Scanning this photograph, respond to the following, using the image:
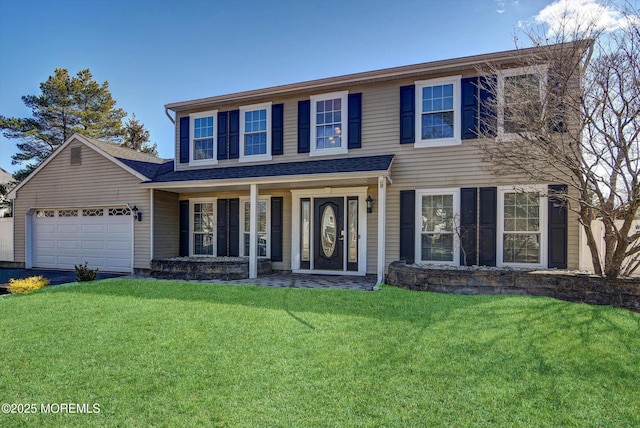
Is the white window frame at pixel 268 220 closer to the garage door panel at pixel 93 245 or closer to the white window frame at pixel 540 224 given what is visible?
the garage door panel at pixel 93 245

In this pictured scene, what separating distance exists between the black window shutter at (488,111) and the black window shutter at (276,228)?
18.5 ft

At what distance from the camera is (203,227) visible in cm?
1127

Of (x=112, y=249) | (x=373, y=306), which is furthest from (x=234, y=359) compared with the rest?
(x=112, y=249)

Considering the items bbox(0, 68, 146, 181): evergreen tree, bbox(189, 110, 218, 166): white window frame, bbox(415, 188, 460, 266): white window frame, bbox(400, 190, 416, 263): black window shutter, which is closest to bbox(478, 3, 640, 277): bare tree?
bbox(415, 188, 460, 266): white window frame

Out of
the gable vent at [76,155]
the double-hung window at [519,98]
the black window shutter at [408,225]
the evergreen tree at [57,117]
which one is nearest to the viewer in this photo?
the double-hung window at [519,98]

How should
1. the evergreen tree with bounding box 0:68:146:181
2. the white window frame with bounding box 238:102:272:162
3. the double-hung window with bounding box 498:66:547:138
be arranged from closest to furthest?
the double-hung window with bounding box 498:66:547:138, the white window frame with bounding box 238:102:272:162, the evergreen tree with bounding box 0:68:146:181

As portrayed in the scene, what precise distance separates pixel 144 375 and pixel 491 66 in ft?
27.3

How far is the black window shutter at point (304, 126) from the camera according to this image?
984 centimetres

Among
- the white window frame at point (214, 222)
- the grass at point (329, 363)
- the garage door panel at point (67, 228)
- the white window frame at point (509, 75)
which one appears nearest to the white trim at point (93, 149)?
the white window frame at point (214, 222)

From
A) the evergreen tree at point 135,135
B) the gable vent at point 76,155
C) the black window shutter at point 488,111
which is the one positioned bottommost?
the gable vent at point 76,155

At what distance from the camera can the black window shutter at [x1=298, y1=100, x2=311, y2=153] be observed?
984cm

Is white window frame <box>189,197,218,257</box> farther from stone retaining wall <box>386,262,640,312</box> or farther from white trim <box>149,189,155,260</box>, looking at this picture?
stone retaining wall <box>386,262,640,312</box>

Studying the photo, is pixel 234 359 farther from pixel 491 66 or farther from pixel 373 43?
pixel 373 43

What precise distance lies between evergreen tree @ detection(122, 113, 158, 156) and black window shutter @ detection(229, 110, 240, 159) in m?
19.1
